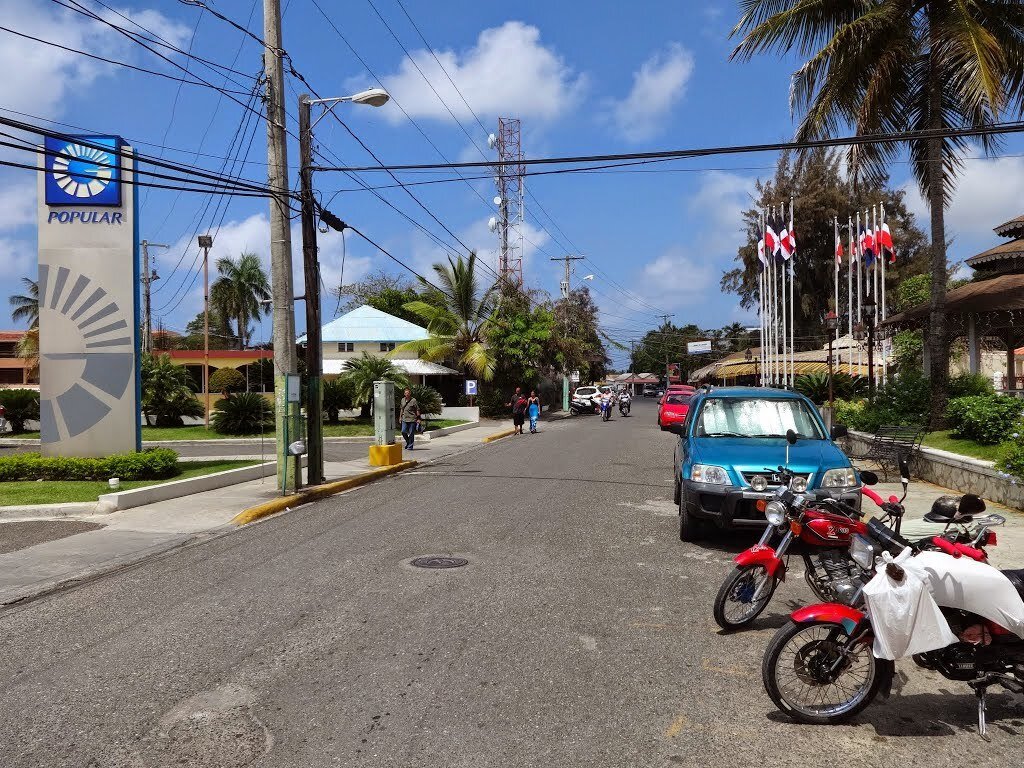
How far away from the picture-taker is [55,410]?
15.4 metres

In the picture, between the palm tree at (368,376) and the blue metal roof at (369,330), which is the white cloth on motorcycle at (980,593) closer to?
the palm tree at (368,376)

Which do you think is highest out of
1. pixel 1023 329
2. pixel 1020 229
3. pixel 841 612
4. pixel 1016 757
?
pixel 1020 229

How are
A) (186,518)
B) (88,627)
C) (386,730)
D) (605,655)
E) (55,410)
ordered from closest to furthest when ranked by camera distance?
1. (386,730)
2. (605,655)
3. (88,627)
4. (186,518)
5. (55,410)

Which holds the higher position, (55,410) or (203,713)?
(55,410)

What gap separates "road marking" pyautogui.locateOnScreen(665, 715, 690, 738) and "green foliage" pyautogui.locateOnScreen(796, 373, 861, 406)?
2372 centimetres

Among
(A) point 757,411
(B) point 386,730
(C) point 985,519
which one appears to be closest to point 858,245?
(A) point 757,411

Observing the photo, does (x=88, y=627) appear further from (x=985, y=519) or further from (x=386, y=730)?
(x=985, y=519)

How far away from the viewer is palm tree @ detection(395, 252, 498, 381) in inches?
1606

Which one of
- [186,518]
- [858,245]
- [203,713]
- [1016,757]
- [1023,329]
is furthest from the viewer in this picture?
[858,245]

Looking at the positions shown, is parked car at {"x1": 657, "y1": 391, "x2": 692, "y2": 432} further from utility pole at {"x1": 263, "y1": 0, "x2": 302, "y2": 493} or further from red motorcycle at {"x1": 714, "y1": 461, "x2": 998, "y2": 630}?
red motorcycle at {"x1": 714, "y1": 461, "x2": 998, "y2": 630}

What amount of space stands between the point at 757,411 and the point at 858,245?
1935 centimetres

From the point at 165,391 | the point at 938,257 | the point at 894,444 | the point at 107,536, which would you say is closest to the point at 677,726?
the point at 107,536

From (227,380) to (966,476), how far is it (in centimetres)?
3923

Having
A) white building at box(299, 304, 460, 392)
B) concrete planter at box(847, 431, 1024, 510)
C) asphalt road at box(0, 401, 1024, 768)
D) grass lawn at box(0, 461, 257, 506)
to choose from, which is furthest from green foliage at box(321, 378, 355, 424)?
asphalt road at box(0, 401, 1024, 768)
